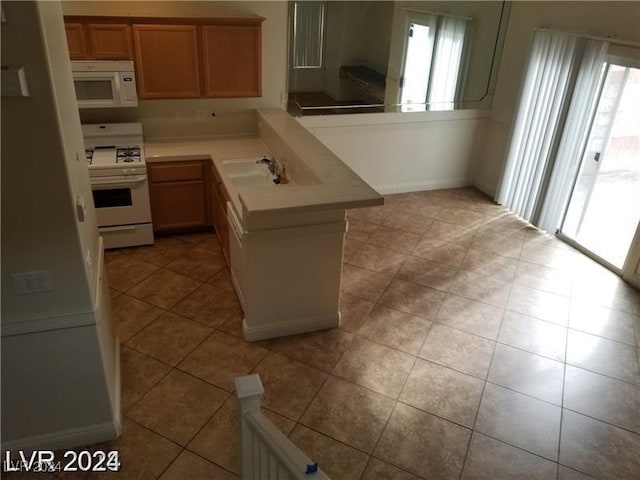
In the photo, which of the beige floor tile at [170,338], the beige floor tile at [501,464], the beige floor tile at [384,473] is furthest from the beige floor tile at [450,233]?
the beige floor tile at [384,473]

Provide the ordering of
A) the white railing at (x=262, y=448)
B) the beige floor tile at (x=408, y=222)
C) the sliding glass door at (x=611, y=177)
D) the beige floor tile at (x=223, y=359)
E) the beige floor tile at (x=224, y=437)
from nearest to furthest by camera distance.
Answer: the white railing at (x=262, y=448)
the beige floor tile at (x=224, y=437)
the beige floor tile at (x=223, y=359)
the sliding glass door at (x=611, y=177)
the beige floor tile at (x=408, y=222)

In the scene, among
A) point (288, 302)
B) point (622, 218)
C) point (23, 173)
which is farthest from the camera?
point (622, 218)

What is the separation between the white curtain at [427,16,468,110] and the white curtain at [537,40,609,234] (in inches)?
60.0

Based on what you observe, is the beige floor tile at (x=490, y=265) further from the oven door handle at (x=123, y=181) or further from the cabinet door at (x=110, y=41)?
the cabinet door at (x=110, y=41)

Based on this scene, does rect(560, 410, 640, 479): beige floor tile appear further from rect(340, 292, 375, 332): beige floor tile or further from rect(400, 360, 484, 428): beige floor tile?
rect(340, 292, 375, 332): beige floor tile

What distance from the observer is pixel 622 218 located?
4680mm

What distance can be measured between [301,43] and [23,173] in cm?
368

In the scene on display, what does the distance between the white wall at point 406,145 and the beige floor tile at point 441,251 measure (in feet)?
4.18

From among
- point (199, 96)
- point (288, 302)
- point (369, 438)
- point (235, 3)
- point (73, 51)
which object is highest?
point (235, 3)

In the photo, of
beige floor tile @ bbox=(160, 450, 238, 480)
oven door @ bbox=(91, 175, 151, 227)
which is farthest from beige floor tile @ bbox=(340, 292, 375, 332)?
oven door @ bbox=(91, 175, 151, 227)

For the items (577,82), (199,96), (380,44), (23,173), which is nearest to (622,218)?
(577,82)

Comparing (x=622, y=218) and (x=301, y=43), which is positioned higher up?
(x=301, y=43)

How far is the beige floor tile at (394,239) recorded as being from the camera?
16.2ft

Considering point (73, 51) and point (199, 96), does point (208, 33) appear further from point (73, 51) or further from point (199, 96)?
point (73, 51)
